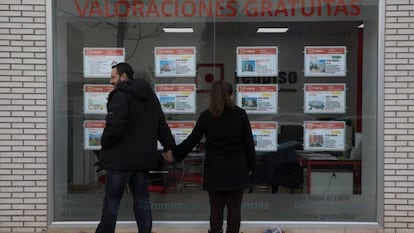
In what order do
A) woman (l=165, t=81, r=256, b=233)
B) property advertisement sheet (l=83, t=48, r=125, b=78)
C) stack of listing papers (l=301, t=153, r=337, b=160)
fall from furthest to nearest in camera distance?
1. stack of listing papers (l=301, t=153, r=337, b=160)
2. property advertisement sheet (l=83, t=48, r=125, b=78)
3. woman (l=165, t=81, r=256, b=233)

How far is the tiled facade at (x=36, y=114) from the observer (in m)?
5.75

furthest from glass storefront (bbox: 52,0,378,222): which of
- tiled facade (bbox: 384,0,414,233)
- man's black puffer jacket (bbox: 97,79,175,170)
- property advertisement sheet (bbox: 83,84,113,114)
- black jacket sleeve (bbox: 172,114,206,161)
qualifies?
man's black puffer jacket (bbox: 97,79,175,170)

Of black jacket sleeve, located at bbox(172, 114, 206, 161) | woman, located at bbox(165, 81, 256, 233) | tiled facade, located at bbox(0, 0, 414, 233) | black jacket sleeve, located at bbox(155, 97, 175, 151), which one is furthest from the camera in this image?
tiled facade, located at bbox(0, 0, 414, 233)

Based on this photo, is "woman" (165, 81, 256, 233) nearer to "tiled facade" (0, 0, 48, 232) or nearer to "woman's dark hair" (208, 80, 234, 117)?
"woman's dark hair" (208, 80, 234, 117)

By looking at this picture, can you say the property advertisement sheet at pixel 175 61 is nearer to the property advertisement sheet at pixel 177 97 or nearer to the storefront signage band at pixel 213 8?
the property advertisement sheet at pixel 177 97

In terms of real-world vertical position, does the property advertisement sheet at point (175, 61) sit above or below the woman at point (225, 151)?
above

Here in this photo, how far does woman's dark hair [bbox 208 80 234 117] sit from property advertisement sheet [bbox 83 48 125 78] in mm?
1603

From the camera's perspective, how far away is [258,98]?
20.2 ft

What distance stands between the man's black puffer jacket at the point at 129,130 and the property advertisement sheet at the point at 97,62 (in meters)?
1.13

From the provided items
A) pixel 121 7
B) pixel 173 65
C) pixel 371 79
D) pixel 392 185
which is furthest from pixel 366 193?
pixel 121 7

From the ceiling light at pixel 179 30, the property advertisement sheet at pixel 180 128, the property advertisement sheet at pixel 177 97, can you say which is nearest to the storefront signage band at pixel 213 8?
the ceiling light at pixel 179 30

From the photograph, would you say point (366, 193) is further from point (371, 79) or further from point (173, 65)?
point (173, 65)

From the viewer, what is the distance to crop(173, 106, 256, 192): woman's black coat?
5.04m

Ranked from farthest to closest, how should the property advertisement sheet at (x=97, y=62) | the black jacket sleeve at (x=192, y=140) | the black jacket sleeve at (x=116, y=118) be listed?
the property advertisement sheet at (x=97, y=62), the black jacket sleeve at (x=192, y=140), the black jacket sleeve at (x=116, y=118)
